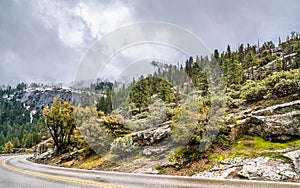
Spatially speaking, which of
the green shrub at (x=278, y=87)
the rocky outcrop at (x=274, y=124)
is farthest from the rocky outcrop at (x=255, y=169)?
the green shrub at (x=278, y=87)

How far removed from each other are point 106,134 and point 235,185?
14510mm

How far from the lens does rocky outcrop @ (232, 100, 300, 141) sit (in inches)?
588

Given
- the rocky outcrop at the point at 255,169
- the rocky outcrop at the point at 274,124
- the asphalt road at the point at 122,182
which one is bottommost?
the asphalt road at the point at 122,182

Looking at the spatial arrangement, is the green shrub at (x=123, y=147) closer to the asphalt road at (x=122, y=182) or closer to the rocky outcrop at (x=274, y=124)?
the asphalt road at (x=122, y=182)

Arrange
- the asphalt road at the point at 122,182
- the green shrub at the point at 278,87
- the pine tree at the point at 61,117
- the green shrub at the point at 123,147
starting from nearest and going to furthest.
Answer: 1. the asphalt road at the point at 122,182
2. the green shrub at the point at 123,147
3. the green shrub at the point at 278,87
4. the pine tree at the point at 61,117

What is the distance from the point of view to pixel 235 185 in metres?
9.04

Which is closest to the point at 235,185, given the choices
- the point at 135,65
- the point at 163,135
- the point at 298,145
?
the point at 298,145

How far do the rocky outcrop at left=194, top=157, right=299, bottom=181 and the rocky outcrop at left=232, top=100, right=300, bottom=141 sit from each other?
3.83 metres

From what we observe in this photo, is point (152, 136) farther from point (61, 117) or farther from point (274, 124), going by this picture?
point (61, 117)

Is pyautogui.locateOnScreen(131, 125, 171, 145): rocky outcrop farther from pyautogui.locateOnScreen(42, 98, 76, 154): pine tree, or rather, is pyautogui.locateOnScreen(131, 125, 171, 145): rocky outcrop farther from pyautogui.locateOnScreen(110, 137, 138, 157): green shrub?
pyautogui.locateOnScreen(42, 98, 76, 154): pine tree

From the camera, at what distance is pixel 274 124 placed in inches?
625

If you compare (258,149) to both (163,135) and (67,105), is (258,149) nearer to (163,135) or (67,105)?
(163,135)

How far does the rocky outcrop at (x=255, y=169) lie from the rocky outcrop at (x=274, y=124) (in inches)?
151

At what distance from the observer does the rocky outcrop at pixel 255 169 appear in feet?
34.3
